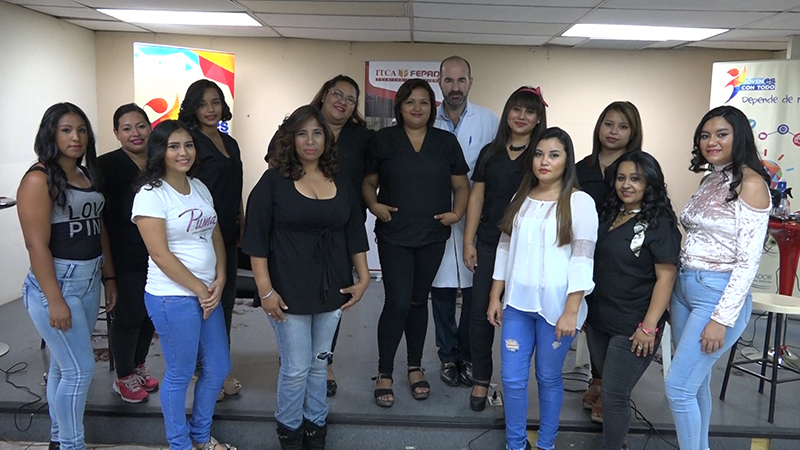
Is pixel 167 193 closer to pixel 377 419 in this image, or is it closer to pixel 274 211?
pixel 274 211

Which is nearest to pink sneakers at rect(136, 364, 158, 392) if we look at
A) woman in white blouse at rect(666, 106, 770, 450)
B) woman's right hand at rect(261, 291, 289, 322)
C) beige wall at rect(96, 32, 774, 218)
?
woman's right hand at rect(261, 291, 289, 322)

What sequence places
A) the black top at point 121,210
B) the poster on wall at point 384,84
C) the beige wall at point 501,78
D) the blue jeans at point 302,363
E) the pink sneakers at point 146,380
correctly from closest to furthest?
the blue jeans at point 302,363 → the black top at point 121,210 → the pink sneakers at point 146,380 → the poster on wall at point 384,84 → the beige wall at point 501,78

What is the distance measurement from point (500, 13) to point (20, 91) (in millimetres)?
3704

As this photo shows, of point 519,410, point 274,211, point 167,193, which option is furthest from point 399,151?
point 519,410

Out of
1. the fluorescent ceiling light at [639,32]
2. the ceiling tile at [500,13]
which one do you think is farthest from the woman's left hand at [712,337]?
the fluorescent ceiling light at [639,32]

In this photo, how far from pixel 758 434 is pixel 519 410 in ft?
4.02

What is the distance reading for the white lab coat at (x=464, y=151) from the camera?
2.88 meters

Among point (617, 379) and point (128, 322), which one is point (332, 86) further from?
point (617, 379)

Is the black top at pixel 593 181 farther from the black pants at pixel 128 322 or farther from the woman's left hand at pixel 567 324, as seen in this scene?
the black pants at pixel 128 322

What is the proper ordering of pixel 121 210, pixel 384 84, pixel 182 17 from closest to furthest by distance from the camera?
1. pixel 121 210
2. pixel 182 17
3. pixel 384 84

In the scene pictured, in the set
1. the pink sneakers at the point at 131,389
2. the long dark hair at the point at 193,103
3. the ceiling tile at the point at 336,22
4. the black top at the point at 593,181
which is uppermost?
the ceiling tile at the point at 336,22

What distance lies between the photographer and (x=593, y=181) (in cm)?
260

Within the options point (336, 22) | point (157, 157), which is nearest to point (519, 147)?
point (157, 157)

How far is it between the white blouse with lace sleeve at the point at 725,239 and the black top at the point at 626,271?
8 cm
